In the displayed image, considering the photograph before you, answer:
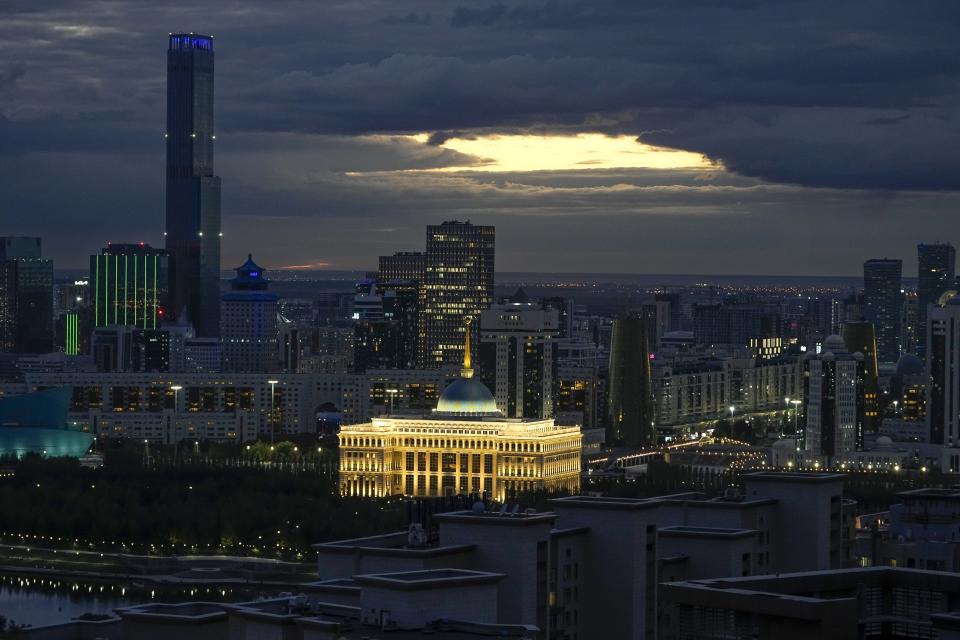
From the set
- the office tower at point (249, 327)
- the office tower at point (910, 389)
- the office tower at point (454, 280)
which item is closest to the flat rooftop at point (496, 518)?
the office tower at point (910, 389)

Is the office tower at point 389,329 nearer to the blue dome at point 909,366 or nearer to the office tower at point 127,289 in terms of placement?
the blue dome at point 909,366

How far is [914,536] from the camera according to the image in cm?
3075

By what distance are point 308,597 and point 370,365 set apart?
101895 millimetres

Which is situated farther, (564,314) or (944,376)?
(564,314)

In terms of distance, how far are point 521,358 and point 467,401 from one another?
18660mm

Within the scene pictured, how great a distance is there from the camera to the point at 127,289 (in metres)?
172

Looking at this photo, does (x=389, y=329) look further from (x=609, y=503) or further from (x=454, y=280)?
(x=609, y=503)

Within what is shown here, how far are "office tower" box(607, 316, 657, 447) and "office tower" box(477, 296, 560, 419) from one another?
9.91 ft

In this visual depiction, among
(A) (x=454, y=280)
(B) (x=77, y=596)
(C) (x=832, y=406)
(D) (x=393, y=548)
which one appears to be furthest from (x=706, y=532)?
(A) (x=454, y=280)

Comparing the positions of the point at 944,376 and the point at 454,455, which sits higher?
the point at 944,376

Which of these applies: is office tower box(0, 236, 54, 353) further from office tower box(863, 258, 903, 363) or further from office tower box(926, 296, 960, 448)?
office tower box(926, 296, 960, 448)

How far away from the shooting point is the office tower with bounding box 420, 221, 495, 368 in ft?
448

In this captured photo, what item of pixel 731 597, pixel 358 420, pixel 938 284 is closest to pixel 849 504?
pixel 731 597

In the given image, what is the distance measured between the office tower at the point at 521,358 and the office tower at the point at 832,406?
37.2 feet
